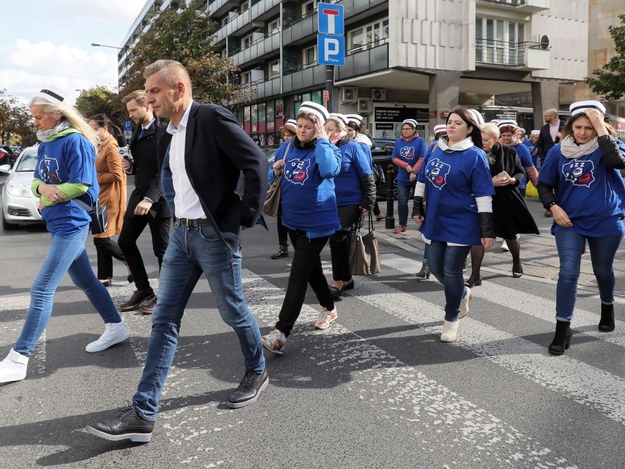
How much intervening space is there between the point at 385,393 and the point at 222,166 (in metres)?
1.64

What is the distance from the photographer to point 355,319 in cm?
518

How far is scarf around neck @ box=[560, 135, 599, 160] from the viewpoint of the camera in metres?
4.25

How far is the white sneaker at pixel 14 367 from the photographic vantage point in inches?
147

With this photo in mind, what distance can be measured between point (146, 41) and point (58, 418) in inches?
1340

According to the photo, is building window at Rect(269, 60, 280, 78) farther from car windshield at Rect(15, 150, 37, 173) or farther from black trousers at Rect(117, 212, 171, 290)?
black trousers at Rect(117, 212, 171, 290)

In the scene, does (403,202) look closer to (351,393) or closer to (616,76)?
(351,393)

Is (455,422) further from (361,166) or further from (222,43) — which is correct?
(222,43)

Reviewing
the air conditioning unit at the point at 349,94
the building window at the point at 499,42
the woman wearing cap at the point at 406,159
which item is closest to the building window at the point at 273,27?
the air conditioning unit at the point at 349,94

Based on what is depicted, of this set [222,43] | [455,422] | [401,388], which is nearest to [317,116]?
[401,388]

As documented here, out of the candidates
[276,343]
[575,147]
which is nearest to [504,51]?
[575,147]

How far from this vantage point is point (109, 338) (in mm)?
4359

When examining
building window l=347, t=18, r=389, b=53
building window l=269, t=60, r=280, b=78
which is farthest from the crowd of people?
building window l=269, t=60, r=280, b=78

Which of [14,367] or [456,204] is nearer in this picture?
[14,367]

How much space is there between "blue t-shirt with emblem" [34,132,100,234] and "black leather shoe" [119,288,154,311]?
1625mm
